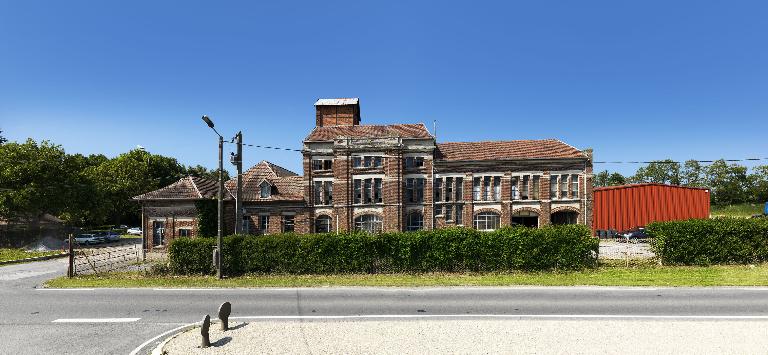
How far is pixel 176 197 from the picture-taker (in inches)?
1323

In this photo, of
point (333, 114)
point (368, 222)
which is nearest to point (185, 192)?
point (368, 222)

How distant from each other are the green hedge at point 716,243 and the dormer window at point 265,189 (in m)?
33.5

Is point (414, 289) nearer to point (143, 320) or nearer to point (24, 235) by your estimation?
point (143, 320)

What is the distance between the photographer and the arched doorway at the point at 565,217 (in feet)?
133

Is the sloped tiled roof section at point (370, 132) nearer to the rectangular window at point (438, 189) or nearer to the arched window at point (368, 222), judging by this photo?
the rectangular window at point (438, 189)

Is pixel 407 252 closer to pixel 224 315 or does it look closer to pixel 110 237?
pixel 224 315

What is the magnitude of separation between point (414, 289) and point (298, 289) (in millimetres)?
5409

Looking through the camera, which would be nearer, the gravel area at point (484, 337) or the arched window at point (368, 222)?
the gravel area at point (484, 337)

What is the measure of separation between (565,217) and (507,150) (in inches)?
355

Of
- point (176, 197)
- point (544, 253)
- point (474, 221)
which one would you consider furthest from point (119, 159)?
point (544, 253)

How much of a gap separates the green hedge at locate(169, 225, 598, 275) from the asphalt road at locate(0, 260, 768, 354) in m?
3.62

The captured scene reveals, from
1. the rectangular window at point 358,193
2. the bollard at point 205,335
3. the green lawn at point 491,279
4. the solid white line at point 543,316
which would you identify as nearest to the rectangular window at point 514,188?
the rectangular window at point 358,193

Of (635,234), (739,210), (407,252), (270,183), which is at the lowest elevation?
(635,234)

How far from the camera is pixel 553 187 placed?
40656 mm
